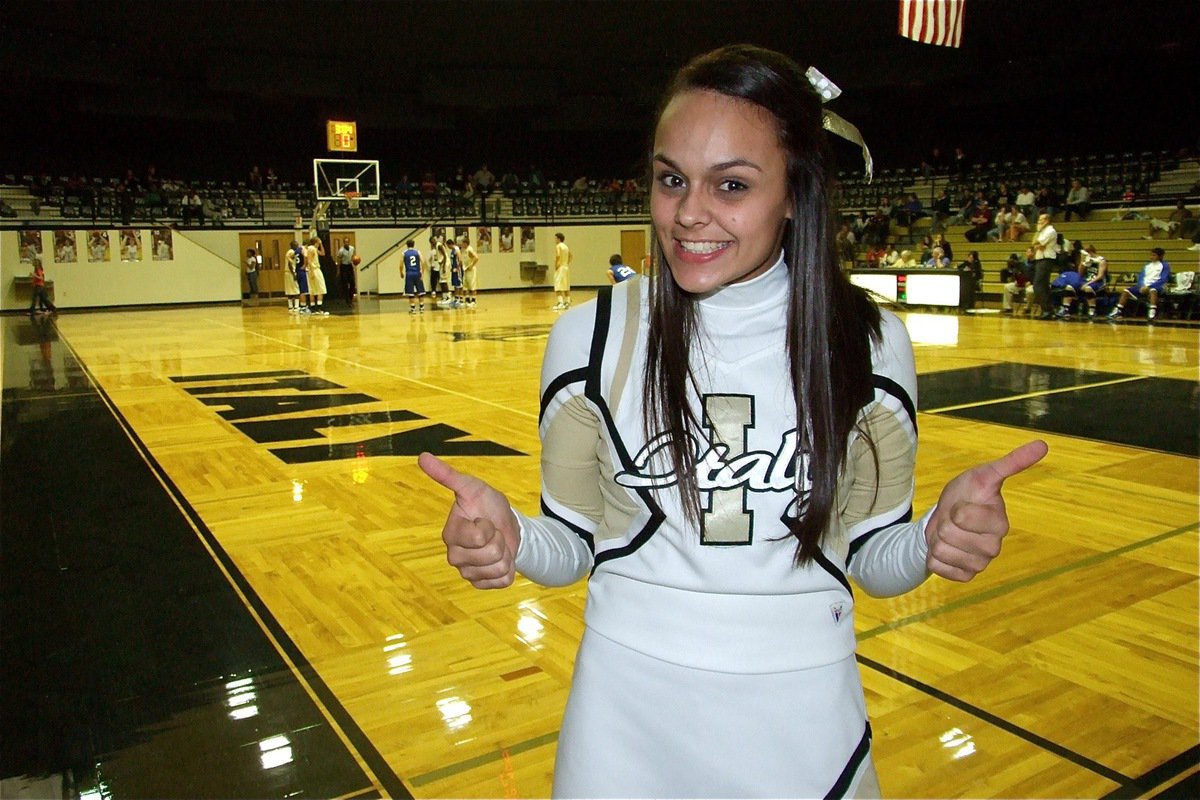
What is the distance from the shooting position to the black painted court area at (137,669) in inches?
98.7

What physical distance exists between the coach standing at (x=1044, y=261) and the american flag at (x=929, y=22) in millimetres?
5449

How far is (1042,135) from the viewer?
2317 cm

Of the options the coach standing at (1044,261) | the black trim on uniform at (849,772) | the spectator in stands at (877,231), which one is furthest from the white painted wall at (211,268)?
the black trim on uniform at (849,772)

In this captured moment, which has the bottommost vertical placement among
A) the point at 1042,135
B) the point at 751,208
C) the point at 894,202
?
the point at 751,208

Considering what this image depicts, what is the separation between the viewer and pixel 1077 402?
7820 mm

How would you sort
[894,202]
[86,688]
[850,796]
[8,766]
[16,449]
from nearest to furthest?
1. [850,796]
2. [8,766]
3. [86,688]
4. [16,449]
5. [894,202]

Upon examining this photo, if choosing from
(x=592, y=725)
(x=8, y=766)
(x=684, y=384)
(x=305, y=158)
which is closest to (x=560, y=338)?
(x=684, y=384)

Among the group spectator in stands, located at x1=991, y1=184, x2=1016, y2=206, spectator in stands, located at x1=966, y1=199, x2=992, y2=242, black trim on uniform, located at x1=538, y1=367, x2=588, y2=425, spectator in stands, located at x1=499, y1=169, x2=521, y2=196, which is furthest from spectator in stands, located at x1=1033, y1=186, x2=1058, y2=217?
black trim on uniform, located at x1=538, y1=367, x2=588, y2=425

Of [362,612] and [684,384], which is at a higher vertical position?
[684,384]

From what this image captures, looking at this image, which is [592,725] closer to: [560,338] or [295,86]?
[560,338]

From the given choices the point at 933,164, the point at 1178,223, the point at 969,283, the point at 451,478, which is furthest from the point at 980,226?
the point at 451,478

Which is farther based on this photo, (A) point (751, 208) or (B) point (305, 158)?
(B) point (305, 158)

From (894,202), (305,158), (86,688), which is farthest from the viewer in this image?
(305,158)

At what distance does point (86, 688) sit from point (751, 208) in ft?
9.35
